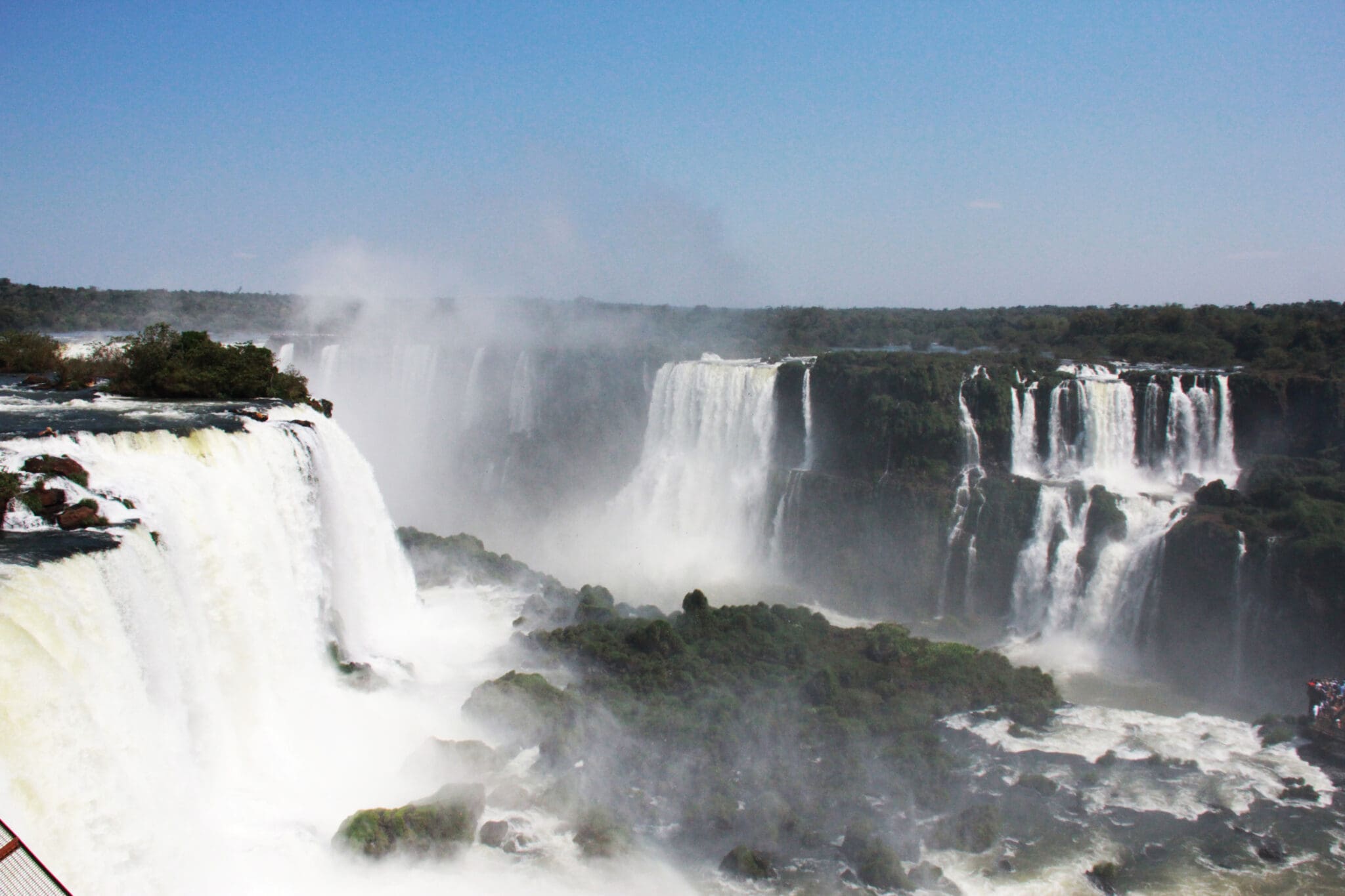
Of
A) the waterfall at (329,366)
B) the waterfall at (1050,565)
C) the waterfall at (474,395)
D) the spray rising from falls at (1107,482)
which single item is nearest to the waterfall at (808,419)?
the spray rising from falls at (1107,482)

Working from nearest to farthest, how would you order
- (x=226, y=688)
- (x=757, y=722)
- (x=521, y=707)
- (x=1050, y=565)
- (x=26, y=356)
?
(x=226, y=688) < (x=521, y=707) < (x=757, y=722) < (x=26, y=356) < (x=1050, y=565)

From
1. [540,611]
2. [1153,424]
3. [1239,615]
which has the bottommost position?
[540,611]

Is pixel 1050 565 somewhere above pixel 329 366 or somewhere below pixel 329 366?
below

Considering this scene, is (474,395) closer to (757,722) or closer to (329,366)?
(329,366)

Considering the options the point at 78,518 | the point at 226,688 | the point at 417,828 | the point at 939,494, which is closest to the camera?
the point at 78,518

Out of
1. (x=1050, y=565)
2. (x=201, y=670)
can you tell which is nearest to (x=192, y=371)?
(x=201, y=670)

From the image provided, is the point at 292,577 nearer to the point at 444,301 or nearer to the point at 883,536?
the point at 883,536

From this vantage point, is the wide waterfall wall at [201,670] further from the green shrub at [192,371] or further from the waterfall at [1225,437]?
the waterfall at [1225,437]

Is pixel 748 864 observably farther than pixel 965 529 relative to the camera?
No
